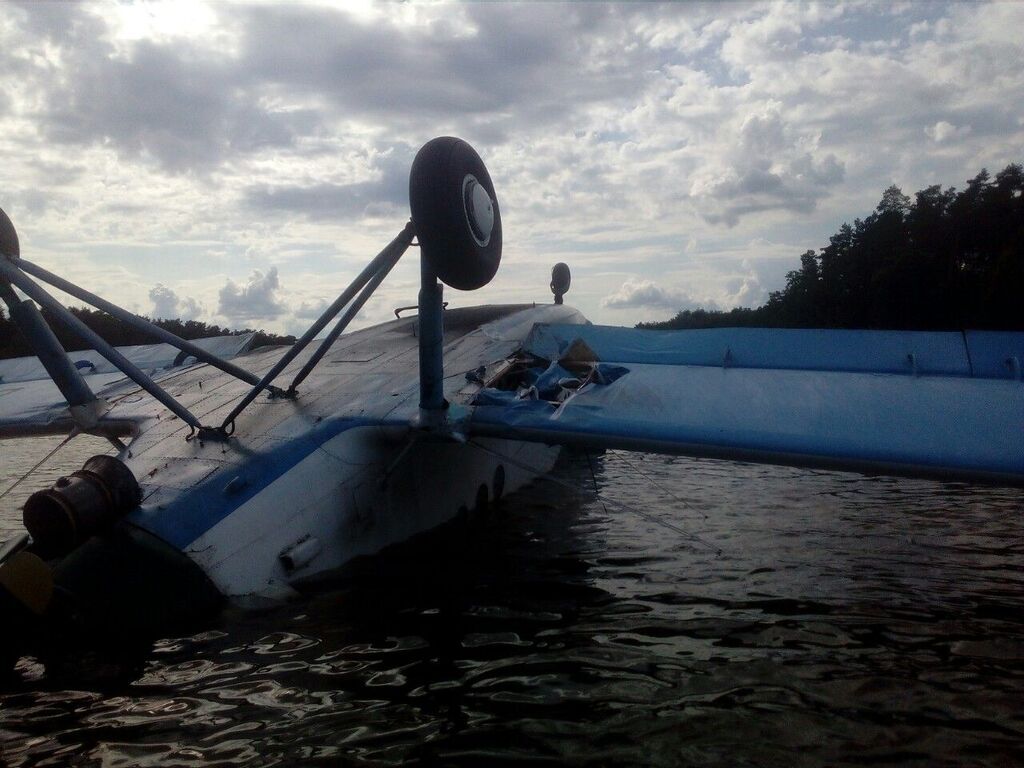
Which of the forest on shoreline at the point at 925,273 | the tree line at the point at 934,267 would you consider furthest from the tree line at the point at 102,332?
the tree line at the point at 934,267

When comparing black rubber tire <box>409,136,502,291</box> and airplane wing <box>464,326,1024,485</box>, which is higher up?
black rubber tire <box>409,136,502,291</box>

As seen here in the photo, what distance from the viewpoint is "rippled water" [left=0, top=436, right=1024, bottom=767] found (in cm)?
416

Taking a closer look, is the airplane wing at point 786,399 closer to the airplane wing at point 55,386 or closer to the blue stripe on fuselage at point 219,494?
the blue stripe on fuselage at point 219,494

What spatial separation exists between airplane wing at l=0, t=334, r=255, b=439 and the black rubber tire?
3.89 m

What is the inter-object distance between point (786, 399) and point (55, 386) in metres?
8.10

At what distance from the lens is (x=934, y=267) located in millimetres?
36125

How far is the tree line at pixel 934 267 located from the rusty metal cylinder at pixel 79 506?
87.5 feet

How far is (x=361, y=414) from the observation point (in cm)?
690

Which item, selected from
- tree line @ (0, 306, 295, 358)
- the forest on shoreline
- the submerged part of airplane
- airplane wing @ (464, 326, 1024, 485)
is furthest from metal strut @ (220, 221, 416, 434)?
tree line @ (0, 306, 295, 358)

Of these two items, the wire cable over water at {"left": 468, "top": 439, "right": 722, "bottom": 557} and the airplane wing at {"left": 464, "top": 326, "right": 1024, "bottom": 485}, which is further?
the wire cable over water at {"left": 468, "top": 439, "right": 722, "bottom": 557}

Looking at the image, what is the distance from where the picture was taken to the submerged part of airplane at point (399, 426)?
17.5 ft

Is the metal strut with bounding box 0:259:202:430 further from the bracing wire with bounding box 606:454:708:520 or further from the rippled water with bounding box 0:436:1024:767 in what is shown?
the bracing wire with bounding box 606:454:708:520

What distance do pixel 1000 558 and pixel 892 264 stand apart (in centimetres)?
3302

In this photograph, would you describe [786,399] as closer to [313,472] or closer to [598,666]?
[598,666]
